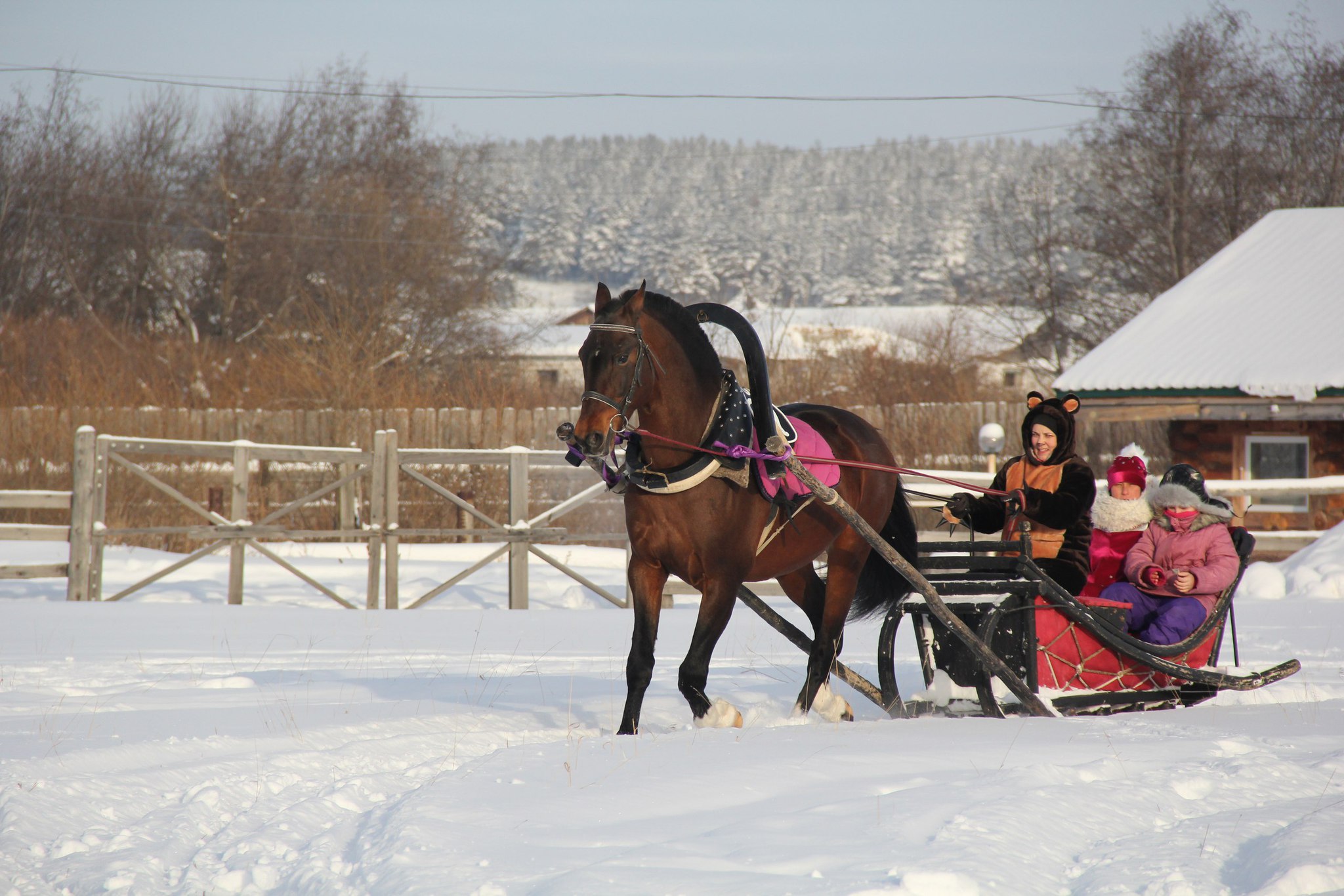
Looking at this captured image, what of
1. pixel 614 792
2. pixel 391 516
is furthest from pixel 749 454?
pixel 391 516

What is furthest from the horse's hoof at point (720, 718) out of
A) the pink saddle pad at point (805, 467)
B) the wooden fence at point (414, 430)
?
the wooden fence at point (414, 430)

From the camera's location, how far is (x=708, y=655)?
15.9ft

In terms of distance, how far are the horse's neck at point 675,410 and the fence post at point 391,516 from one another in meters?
7.22

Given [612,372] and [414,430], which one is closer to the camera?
[612,372]

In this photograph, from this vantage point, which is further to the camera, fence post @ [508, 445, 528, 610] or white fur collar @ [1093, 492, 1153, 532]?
fence post @ [508, 445, 528, 610]

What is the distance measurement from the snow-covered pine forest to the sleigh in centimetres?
8374

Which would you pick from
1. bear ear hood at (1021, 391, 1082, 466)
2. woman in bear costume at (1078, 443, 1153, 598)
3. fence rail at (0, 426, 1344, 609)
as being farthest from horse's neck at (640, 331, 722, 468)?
fence rail at (0, 426, 1344, 609)

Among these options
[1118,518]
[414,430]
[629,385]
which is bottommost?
[1118,518]

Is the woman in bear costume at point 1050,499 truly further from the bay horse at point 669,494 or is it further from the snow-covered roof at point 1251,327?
the snow-covered roof at point 1251,327

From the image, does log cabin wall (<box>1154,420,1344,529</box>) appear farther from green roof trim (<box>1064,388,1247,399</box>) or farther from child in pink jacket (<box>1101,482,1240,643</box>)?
child in pink jacket (<box>1101,482,1240,643</box>)

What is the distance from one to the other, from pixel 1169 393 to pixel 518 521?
1021cm

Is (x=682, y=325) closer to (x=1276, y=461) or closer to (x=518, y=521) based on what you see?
Result: (x=518, y=521)

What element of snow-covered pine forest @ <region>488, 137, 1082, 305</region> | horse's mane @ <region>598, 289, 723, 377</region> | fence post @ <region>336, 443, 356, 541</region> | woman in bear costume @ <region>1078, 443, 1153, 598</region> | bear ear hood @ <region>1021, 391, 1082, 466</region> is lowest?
fence post @ <region>336, 443, 356, 541</region>

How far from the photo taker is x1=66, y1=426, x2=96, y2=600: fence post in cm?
1062
